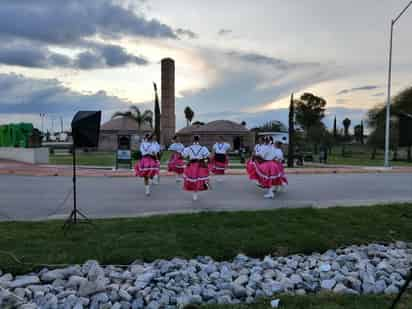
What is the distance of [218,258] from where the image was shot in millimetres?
5715

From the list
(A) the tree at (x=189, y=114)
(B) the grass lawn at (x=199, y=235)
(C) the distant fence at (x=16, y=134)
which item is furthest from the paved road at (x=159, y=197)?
(A) the tree at (x=189, y=114)

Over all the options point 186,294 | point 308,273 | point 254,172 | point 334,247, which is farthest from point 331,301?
point 254,172

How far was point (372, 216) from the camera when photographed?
8.23 m

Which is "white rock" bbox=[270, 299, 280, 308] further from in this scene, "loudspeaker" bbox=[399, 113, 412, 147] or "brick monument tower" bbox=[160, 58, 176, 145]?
"brick monument tower" bbox=[160, 58, 176, 145]

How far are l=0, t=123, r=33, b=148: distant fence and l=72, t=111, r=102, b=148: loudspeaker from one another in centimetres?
2311

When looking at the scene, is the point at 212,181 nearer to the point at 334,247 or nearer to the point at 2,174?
the point at 334,247

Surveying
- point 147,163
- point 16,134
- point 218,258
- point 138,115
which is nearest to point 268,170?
point 147,163

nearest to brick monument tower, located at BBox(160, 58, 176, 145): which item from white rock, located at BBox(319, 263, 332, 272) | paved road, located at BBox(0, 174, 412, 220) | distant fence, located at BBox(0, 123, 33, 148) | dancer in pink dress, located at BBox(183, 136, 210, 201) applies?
distant fence, located at BBox(0, 123, 33, 148)

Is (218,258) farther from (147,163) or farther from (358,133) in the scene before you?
(358,133)

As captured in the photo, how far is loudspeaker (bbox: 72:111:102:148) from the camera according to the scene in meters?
7.08

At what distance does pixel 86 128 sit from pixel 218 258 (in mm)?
Result: 3681

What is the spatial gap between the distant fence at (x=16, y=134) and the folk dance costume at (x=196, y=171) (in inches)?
850

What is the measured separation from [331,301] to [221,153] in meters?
11.3

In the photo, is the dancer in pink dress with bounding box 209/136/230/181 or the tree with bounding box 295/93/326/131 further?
the tree with bounding box 295/93/326/131
